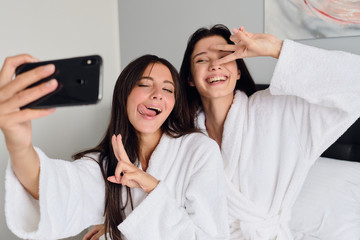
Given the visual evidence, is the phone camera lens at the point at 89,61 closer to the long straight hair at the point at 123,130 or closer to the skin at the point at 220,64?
the long straight hair at the point at 123,130

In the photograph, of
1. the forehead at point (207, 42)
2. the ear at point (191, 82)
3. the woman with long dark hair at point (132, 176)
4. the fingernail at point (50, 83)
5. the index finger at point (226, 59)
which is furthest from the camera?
the ear at point (191, 82)

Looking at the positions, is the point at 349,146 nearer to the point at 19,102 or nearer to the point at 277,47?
the point at 277,47

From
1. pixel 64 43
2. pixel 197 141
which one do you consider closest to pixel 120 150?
pixel 197 141

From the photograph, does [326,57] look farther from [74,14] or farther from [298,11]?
[74,14]

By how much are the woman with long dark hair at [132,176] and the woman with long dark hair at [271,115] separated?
0.56 feet

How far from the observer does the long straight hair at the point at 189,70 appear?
148cm

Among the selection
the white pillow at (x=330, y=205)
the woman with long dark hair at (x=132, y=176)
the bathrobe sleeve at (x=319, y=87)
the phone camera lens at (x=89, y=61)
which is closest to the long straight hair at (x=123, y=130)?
the woman with long dark hair at (x=132, y=176)

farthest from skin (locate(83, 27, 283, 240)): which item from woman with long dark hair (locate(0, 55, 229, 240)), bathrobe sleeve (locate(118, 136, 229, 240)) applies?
bathrobe sleeve (locate(118, 136, 229, 240))

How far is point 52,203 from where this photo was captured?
35.6 inches

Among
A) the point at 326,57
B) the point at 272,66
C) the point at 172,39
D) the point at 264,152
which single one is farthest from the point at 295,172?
the point at 172,39

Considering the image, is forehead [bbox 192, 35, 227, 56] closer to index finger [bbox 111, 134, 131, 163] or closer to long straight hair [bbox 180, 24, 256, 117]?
long straight hair [bbox 180, 24, 256, 117]

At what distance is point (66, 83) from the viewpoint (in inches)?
27.6

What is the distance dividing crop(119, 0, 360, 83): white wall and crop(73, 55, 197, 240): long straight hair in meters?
0.84

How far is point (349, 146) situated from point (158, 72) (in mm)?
1037
